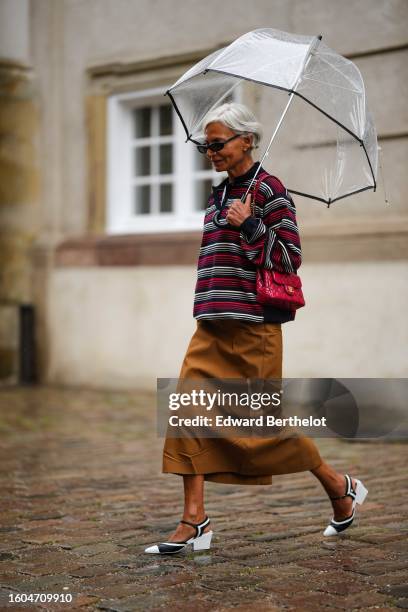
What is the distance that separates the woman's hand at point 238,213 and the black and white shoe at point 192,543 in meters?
1.18

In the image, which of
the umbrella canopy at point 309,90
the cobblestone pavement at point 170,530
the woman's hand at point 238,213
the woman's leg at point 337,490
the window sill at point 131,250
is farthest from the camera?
the window sill at point 131,250

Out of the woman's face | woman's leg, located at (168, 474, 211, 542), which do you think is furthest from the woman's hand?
woman's leg, located at (168, 474, 211, 542)

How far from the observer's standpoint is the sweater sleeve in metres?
4.31

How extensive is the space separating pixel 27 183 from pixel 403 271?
4868 millimetres

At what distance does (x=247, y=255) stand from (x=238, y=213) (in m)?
0.17

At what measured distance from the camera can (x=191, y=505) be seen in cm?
438

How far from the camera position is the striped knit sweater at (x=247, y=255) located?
4328 mm

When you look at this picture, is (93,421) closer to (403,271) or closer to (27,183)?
(403,271)

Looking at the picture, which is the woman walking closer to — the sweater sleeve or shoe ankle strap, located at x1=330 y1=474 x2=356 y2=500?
the sweater sleeve

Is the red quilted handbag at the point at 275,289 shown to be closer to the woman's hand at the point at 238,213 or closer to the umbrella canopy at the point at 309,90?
the woman's hand at the point at 238,213

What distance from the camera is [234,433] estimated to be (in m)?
4.38

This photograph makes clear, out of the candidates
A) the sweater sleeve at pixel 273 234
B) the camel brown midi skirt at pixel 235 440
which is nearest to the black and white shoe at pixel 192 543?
the camel brown midi skirt at pixel 235 440

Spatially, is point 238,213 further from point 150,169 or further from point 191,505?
point 150,169

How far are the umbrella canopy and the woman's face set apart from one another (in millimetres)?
109
